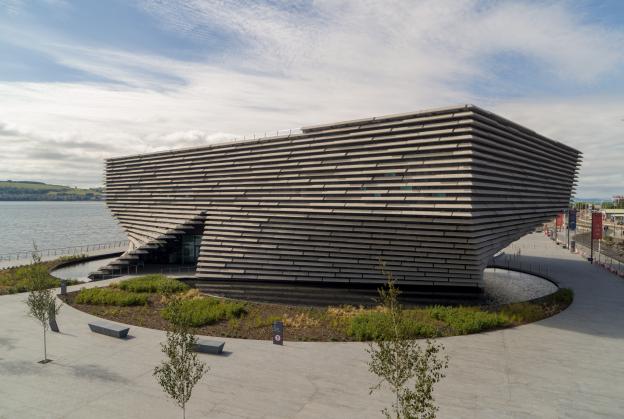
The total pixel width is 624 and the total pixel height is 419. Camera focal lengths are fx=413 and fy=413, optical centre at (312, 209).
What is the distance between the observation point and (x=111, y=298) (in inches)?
859

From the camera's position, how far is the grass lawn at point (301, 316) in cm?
1692

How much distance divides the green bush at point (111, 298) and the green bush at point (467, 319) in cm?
1498

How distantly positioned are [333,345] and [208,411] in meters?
6.24

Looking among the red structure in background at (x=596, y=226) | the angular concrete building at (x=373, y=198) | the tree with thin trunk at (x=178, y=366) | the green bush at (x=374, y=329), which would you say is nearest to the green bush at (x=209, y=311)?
the green bush at (x=374, y=329)

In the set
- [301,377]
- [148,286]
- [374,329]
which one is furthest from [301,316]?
[148,286]

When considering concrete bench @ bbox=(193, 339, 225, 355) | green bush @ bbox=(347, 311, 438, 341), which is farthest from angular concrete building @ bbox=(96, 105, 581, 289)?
concrete bench @ bbox=(193, 339, 225, 355)

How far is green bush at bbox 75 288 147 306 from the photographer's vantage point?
70.7 ft

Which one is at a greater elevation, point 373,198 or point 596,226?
point 373,198

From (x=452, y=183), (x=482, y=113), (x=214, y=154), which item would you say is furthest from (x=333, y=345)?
(x=214, y=154)

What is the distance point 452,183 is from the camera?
20219 mm

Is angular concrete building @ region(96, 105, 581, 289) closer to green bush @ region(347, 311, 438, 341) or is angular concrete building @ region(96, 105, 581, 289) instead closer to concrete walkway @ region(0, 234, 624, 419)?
green bush @ region(347, 311, 438, 341)

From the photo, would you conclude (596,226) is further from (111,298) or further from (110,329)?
(110,329)

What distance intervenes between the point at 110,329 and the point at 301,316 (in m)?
7.89

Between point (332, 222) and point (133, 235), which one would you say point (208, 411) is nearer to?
point (332, 222)
